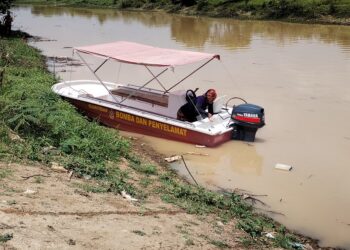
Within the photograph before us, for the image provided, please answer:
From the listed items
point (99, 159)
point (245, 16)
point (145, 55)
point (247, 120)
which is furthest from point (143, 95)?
point (245, 16)

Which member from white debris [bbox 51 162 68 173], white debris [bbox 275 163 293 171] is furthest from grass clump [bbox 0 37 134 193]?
white debris [bbox 275 163 293 171]

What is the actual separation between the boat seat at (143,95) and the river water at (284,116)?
3.16ft

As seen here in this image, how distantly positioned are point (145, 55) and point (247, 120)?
2.76 metres

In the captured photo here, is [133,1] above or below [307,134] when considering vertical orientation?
above

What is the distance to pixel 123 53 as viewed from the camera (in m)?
11.2

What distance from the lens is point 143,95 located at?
1159 centimetres

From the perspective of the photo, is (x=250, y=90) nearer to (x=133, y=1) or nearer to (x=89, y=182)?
(x=89, y=182)

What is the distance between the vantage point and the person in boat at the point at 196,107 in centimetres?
1059

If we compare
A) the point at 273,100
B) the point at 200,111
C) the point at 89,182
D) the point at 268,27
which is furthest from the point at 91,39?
the point at 89,182

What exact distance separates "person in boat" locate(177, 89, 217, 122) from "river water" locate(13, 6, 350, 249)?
2.14ft

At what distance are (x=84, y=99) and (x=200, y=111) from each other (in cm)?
Result: 293

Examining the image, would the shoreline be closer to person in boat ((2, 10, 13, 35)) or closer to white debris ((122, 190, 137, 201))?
person in boat ((2, 10, 13, 35))

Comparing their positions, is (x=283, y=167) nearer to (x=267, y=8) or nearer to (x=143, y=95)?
(x=143, y=95)

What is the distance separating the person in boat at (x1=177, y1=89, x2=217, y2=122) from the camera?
10586 mm
